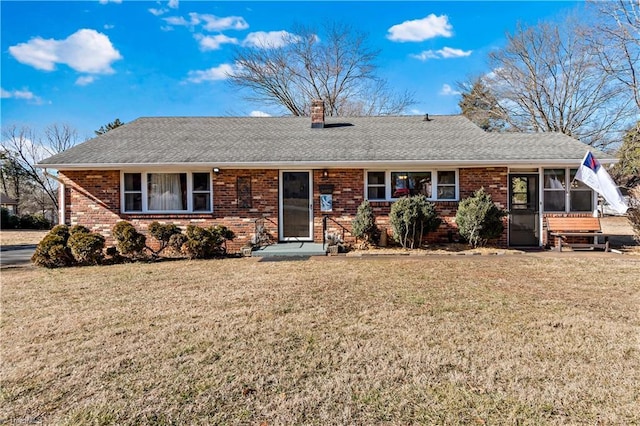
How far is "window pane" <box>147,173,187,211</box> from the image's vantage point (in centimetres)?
1110

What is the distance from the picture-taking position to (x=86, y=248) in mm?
9094

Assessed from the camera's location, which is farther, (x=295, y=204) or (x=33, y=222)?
(x=33, y=222)

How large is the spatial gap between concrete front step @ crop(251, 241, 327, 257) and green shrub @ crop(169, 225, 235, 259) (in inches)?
42.0

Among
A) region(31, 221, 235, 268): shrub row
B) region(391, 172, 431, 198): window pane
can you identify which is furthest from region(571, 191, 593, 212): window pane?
region(31, 221, 235, 268): shrub row

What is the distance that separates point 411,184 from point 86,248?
904 centimetres

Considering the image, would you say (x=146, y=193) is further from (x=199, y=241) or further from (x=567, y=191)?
(x=567, y=191)

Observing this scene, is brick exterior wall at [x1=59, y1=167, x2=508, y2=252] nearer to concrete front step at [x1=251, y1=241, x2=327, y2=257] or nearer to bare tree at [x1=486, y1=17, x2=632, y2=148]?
concrete front step at [x1=251, y1=241, x2=327, y2=257]

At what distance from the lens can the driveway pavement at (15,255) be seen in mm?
10008

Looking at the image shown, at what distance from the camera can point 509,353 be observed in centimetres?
369

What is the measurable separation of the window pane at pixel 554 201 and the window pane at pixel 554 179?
182 mm

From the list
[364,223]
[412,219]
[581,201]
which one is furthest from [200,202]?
[581,201]

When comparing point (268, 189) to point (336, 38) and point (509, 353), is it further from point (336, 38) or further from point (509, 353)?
point (336, 38)

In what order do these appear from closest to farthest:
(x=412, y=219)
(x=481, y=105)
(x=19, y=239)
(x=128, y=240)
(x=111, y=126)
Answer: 1. (x=128, y=240)
2. (x=412, y=219)
3. (x=19, y=239)
4. (x=111, y=126)
5. (x=481, y=105)

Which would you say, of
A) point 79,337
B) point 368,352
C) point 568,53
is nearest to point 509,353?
point 368,352
